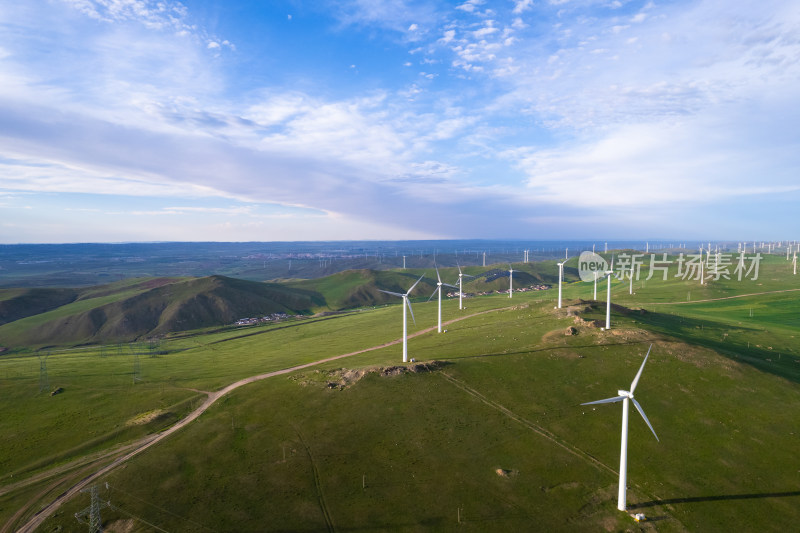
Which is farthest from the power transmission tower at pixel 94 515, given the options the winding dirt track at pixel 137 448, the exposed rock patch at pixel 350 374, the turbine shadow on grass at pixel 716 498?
the turbine shadow on grass at pixel 716 498

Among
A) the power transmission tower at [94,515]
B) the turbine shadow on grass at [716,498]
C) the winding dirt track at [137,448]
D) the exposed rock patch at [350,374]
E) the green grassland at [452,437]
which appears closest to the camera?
the power transmission tower at [94,515]

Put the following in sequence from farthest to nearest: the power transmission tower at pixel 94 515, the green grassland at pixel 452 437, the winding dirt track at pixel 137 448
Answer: the green grassland at pixel 452 437, the winding dirt track at pixel 137 448, the power transmission tower at pixel 94 515

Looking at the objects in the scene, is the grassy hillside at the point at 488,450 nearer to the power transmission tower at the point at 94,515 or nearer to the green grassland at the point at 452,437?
the green grassland at the point at 452,437

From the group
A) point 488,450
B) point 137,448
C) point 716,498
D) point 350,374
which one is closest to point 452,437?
point 488,450

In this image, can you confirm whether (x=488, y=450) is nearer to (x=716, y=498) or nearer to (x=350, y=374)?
(x=716, y=498)

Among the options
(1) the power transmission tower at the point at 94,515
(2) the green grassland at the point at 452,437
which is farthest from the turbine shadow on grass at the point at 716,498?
(1) the power transmission tower at the point at 94,515

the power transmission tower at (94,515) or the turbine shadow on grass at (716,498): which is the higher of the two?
the power transmission tower at (94,515)

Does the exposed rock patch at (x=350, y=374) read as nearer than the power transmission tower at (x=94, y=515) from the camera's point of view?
No

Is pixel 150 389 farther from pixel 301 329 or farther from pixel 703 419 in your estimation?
pixel 703 419

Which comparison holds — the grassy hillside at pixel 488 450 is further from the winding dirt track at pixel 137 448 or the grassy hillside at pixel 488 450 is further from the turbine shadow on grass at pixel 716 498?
the winding dirt track at pixel 137 448

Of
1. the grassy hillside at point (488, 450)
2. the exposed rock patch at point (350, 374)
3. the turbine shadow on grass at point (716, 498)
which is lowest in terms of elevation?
the turbine shadow on grass at point (716, 498)
